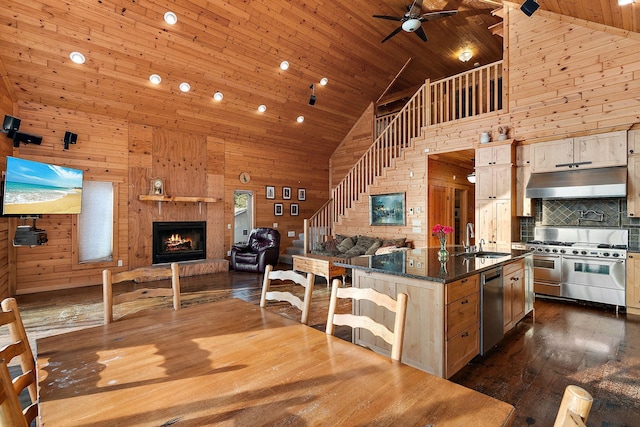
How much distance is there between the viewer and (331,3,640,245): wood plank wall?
4805 mm

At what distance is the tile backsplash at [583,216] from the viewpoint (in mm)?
4957

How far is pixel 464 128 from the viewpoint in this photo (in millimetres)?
6531

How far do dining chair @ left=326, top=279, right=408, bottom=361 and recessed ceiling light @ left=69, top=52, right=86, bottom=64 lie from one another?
605 cm

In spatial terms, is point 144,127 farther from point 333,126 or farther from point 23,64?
point 333,126

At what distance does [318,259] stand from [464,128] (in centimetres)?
384

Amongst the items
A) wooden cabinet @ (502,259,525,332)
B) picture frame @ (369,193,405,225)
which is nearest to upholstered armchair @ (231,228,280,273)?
picture frame @ (369,193,405,225)

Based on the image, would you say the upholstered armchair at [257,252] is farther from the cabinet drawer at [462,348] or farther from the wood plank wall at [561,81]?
the cabinet drawer at [462,348]

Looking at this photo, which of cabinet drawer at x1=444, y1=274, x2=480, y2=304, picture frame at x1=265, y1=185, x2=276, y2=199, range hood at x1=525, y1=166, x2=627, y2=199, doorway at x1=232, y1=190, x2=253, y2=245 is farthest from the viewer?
doorway at x1=232, y1=190, x2=253, y2=245

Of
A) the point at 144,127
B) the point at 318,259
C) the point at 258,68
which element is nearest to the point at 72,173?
the point at 144,127

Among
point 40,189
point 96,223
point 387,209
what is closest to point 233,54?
point 40,189

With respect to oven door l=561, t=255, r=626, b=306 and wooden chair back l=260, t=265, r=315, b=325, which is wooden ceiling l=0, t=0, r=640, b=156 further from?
wooden chair back l=260, t=265, r=315, b=325

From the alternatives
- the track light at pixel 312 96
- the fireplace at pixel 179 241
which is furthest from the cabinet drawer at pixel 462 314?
the fireplace at pixel 179 241

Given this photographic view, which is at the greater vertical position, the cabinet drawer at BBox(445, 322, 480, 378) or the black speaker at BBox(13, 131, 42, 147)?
the black speaker at BBox(13, 131, 42, 147)

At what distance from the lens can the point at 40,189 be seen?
537cm
